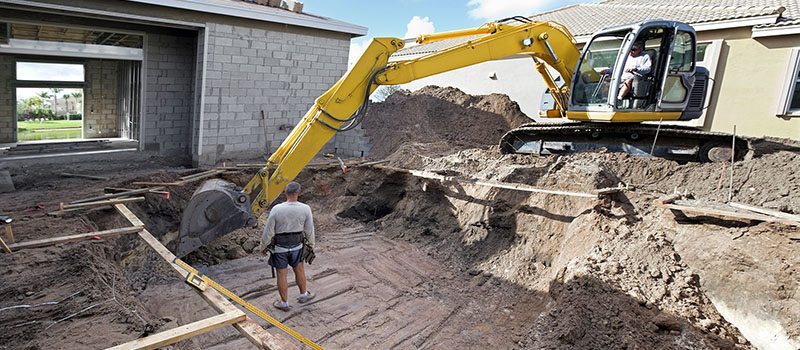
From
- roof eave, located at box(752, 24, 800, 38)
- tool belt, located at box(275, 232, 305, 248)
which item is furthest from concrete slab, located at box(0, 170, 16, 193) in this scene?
roof eave, located at box(752, 24, 800, 38)

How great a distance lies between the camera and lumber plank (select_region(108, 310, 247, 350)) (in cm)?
273

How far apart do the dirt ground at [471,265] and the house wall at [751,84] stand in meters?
4.05

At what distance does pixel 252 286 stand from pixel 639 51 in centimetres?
661

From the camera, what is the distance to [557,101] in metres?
7.95

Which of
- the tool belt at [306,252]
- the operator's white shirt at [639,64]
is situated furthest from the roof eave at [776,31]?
the tool belt at [306,252]

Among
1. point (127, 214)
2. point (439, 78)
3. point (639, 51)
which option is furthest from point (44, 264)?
point (439, 78)

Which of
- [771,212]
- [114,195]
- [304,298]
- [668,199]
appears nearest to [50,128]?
[114,195]

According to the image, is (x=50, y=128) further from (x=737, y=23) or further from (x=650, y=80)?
(x=737, y=23)

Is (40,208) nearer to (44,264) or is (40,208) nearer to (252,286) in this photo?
(44,264)

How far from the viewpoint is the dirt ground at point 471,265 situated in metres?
4.03

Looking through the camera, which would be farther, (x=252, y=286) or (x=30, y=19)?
(x=30, y=19)

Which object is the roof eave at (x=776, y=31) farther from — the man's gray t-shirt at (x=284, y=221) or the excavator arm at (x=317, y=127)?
the man's gray t-shirt at (x=284, y=221)

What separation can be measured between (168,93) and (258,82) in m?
1.93

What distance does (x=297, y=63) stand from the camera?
1034cm
